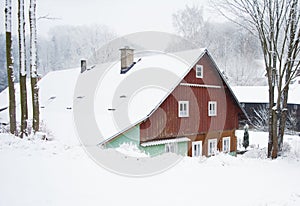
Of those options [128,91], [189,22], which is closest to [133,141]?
[128,91]

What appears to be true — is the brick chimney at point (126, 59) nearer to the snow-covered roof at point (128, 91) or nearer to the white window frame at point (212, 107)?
the snow-covered roof at point (128, 91)

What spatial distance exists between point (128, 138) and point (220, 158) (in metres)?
5.88

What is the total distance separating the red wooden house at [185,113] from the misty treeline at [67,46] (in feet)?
102

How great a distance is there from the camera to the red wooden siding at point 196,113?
48.8 feet

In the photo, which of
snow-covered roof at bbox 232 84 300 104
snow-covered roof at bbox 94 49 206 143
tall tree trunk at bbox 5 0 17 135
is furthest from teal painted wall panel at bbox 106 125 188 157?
snow-covered roof at bbox 232 84 300 104

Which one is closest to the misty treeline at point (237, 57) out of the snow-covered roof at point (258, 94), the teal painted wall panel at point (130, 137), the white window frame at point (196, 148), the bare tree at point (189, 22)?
the bare tree at point (189, 22)

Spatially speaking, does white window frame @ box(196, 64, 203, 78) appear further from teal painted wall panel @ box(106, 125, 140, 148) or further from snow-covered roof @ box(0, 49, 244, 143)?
teal painted wall panel @ box(106, 125, 140, 148)

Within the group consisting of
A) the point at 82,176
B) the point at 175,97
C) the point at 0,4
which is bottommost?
the point at 82,176

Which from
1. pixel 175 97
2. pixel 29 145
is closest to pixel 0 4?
pixel 29 145

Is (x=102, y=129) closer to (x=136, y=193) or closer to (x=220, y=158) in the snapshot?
(x=220, y=158)

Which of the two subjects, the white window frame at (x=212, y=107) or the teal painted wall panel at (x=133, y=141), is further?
the white window frame at (x=212, y=107)

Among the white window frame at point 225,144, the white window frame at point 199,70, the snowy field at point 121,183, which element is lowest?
the white window frame at point 225,144

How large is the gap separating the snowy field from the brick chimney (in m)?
11.4

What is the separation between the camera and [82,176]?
581 centimetres
